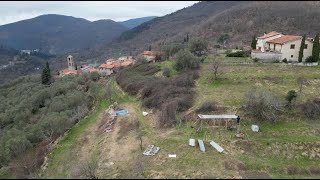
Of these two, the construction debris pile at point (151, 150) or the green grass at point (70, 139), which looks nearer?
the green grass at point (70, 139)

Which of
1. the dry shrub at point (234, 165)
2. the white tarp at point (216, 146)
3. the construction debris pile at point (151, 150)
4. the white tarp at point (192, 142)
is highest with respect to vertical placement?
the white tarp at point (192, 142)

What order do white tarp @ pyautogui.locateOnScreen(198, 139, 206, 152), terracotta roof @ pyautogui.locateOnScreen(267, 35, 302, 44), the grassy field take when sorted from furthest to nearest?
terracotta roof @ pyautogui.locateOnScreen(267, 35, 302, 44) → white tarp @ pyautogui.locateOnScreen(198, 139, 206, 152) → the grassy field

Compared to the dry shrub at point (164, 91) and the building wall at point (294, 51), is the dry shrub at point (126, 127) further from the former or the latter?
the building wall at point (294, 51)

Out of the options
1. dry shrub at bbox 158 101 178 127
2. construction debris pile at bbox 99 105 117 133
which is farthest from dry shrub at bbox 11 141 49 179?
dry shrub at bbox 158 101 178 127

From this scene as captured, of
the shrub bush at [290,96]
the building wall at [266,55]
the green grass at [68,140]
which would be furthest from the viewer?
the building wall at [266,55]

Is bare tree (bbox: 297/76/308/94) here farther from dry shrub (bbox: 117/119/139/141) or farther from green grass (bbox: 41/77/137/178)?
green grass (bbox: 41/77/137/178)

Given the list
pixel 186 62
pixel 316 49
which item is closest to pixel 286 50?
pixel 316 49

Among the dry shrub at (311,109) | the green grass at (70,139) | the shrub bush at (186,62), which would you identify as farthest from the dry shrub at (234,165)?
the shrub bush at (186,62)

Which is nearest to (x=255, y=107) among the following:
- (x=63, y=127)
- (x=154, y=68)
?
(x=63, y=127)

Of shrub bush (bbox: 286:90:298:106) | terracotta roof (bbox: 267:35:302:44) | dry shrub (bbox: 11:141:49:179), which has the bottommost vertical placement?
dry shrub (bbox: 11:141:49:179)
